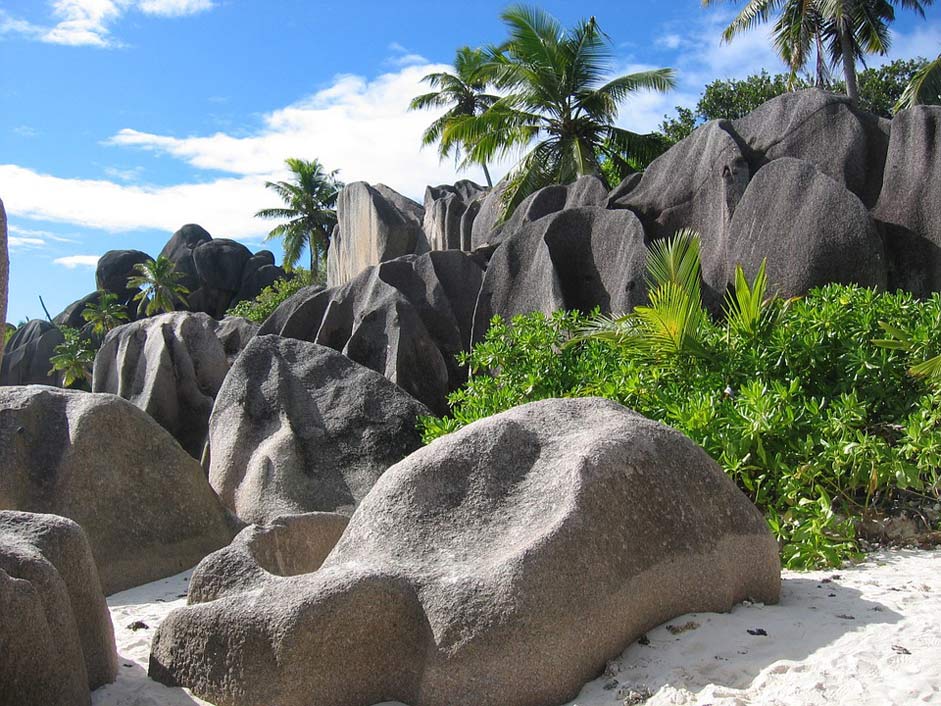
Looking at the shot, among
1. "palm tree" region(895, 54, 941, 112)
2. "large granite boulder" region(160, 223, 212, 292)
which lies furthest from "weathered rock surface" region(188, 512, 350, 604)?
"large granite boulder" region(160, 223, 212, 292)

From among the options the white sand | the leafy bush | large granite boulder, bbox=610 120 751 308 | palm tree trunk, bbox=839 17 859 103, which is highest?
palm tree trunk, bbox=839 17 859 103

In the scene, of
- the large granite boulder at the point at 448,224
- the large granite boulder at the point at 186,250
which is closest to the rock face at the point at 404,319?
the large granite boulder at the point at 448,224

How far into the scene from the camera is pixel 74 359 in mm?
31609

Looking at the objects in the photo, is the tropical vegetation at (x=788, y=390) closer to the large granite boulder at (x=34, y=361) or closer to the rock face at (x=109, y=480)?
the rock face at (x=109, y=480)

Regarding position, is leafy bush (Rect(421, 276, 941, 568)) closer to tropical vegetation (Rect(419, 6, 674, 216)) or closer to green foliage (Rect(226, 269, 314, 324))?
tropical vegetation (Rect(419, 6, 674, 216))

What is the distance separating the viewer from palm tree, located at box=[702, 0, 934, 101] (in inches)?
866

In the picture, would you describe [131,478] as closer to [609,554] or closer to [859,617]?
[609,554]

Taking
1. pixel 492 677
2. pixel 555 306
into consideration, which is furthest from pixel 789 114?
pixel 492 677

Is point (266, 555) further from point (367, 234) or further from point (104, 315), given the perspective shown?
point (104, 315)

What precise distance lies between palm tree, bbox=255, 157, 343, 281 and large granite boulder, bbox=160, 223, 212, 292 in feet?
19.4

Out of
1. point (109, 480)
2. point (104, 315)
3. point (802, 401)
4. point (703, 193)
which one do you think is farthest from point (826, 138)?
point (104, 315)

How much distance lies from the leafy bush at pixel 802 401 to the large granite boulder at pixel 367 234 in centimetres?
1530

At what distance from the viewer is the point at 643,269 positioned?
1143 centimetres

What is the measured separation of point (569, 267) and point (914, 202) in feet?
14.0
